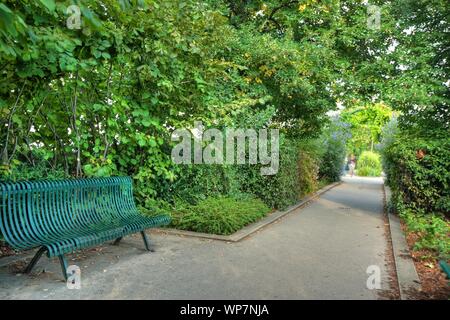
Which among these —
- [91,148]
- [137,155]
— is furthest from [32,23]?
[137,155]

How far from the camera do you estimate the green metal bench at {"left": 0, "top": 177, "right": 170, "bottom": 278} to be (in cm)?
395

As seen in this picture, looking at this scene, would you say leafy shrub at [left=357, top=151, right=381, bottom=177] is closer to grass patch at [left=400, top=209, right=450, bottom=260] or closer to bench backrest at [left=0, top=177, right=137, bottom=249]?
grass patch at [left=400, top=209, right=450, bottom=260]

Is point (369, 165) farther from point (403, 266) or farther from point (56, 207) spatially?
point (56, 207)

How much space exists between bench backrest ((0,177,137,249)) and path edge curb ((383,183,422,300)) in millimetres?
3610

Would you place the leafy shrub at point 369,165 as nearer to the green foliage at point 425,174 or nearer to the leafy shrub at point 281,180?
the leafy shrub at point 281,180

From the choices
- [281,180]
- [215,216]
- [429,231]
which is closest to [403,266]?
[429,231]

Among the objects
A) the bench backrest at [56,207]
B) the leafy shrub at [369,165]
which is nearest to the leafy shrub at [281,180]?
the bench backrest at [56,207]

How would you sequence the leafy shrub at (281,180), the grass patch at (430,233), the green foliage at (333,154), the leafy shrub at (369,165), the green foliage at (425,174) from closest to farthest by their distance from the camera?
the grass patch at (430,233) < the green foliage at (425,174) < the leafy shrub at (281,180) < the green foliage at (333,154) < the leafy shrub at (369,165)

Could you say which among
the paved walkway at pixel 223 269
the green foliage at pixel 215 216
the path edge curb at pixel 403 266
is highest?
the green foliage at pixel 215 216

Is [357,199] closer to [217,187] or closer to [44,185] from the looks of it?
[217,187]

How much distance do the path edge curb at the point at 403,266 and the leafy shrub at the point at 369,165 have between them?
79.1 feet

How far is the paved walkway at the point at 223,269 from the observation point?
13.1 feet

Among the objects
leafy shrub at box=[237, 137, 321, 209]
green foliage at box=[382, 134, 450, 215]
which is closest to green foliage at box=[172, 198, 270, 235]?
leafy shrub at box=[237, 137, 321, 209]

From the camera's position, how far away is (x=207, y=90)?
25.4 ft
